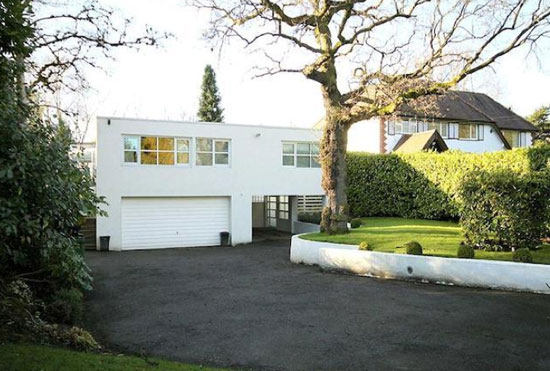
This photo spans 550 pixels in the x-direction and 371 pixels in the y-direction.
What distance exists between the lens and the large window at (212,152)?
68.0 feet

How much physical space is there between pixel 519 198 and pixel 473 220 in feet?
4.15

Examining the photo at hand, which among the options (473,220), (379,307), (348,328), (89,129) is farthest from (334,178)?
(89,129)

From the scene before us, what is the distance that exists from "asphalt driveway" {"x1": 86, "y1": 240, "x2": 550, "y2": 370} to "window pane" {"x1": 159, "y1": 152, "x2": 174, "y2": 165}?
7923 mm

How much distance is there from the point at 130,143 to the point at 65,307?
1261 cm

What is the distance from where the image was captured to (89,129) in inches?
1442

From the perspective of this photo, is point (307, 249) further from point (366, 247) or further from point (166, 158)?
point (166, 158)

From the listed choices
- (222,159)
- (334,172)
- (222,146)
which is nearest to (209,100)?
(222,146)

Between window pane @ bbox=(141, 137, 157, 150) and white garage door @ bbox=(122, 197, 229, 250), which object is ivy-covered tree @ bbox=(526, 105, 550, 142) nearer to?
white garage door @ bbox=(122, 197, 229, 250)

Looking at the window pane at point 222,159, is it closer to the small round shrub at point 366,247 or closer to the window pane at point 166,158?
the window pane at point 166,158

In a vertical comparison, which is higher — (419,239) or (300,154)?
(300,154)

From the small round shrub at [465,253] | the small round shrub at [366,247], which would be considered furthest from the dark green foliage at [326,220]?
the small round shrub at [465,253]

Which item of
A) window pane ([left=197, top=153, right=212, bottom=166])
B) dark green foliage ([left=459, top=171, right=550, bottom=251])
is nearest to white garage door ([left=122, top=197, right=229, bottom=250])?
window pane ([left=197, top=153, right=212, bottom=166])

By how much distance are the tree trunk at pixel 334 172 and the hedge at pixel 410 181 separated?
562 centimetres

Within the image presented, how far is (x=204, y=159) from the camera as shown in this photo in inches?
819
